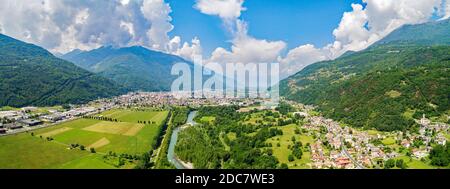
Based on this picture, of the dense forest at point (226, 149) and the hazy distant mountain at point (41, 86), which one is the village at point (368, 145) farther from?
the hazy distant mountain at point (41, 86)

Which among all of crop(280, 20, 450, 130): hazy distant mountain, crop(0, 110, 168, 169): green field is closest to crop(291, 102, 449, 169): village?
crop(280, 20, 450, 130): hazy distant mountain

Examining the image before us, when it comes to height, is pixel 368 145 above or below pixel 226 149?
above

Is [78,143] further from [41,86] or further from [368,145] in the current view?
[41,86]

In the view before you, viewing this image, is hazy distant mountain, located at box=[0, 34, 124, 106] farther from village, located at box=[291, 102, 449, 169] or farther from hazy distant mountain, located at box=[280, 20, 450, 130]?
hazy distant mountain, located at box=[280, 20, 450, 130]

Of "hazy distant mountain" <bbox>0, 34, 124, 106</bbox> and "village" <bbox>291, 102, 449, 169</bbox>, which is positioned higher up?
"hazy distant mountain" <bbox>0, 34, 124, 106</bbox>

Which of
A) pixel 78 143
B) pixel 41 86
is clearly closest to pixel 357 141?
pixel 78 143
